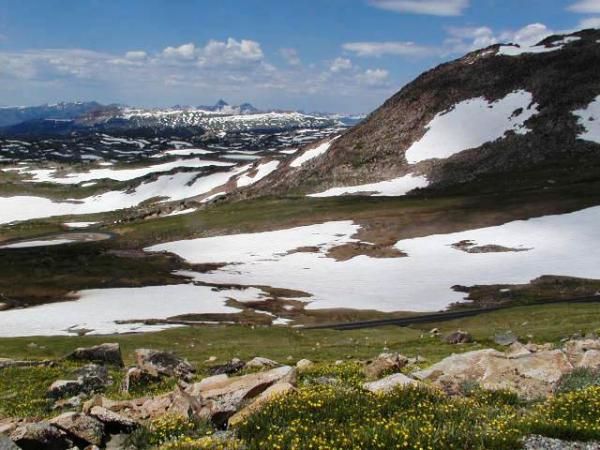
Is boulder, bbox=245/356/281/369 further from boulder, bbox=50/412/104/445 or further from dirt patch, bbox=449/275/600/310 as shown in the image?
dirt patch, bbox=449/275/600/310

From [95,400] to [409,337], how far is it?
36644 millimetres

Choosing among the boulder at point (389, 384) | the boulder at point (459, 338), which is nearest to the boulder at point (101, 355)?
the boulder at point (389, 384)

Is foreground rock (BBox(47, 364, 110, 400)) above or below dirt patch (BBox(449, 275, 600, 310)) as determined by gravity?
above

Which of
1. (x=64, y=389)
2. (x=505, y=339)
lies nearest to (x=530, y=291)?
(x=505, y=339)

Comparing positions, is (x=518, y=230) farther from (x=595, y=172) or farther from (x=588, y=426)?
(x=588, y=426)

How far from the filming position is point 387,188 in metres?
144

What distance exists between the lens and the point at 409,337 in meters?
49.5

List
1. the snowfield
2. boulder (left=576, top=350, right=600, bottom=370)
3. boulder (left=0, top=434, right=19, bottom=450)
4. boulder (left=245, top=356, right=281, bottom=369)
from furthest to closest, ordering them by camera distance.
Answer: the snowfield < boulder (left=245, top=356, right=281, bottom=369) < boulder (left=576, top=350, right=600, bottom=370) < boulder (left=0, top=434, right=19, bottom=450)

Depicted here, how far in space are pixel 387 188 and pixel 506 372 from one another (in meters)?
127

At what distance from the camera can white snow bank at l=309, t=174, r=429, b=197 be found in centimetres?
14050

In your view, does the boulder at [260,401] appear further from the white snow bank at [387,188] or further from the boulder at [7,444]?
the white snow bank at [387,188]

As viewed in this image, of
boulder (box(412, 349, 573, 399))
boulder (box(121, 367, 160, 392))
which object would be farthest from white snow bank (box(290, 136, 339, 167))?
boulder (box(412, 349, 573, 399))

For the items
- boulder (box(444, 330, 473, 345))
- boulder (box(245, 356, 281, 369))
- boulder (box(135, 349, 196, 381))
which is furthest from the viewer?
boulder (box(444, 330, 473, 345))

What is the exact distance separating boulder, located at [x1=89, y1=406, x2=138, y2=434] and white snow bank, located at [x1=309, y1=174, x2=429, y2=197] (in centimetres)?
12674
